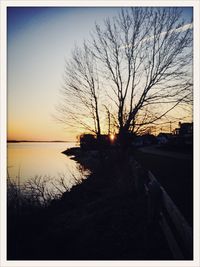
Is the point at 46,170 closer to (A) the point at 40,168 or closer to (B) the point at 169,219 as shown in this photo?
(A) the point at 40,168

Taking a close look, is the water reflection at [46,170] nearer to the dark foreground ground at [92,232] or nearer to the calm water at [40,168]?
the calm water at [40,168]

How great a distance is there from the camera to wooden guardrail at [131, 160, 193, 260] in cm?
260

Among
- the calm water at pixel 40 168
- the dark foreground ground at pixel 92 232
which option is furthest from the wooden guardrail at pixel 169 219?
the calm water at pixel 40 168

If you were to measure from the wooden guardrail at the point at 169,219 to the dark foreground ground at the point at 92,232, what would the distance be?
22cm

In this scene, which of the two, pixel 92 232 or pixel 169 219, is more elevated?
pixel 169 219

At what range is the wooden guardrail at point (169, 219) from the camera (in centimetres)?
260

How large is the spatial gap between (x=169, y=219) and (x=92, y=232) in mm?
1483

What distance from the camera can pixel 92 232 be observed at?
4.51m

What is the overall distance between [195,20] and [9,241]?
5.47 meters

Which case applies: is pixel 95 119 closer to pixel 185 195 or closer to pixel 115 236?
pixel 185 195

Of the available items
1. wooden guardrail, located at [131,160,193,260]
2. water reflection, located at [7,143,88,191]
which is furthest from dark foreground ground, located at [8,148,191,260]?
water reflection, located at [7,143,88,191]

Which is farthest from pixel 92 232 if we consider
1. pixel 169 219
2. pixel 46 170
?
pixel 46 170

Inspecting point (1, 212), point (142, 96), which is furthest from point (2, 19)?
point (142, 96)

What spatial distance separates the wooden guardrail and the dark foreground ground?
224 millimetres
